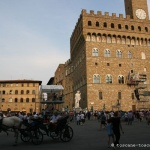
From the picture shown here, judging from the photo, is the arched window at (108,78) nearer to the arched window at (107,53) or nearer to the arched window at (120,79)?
the arched window at (120,79)

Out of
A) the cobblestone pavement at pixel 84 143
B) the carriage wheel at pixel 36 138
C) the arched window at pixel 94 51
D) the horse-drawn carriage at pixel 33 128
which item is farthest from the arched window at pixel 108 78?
the carriage wheel at pixel 36 138

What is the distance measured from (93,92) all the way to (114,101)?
3880 mm

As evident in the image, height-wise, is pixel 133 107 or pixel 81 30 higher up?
pixel 81 30

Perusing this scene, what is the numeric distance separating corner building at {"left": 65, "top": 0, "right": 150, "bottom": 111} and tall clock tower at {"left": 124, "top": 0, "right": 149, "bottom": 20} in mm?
187

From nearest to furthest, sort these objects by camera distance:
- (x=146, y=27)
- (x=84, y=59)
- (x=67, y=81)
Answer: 1. (x=84, y=59)
2. (x=146, y=27)
3. (x=67, y=81)

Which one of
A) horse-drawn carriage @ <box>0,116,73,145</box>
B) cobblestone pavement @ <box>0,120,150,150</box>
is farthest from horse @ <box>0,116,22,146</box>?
cobblestone pavement @ <box>0,120,150,150</box>

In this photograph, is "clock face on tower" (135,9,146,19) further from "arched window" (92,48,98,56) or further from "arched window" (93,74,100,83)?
"arched window" (93,74,100,83)

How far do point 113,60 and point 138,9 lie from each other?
11693mm

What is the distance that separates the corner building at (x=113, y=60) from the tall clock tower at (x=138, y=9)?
0.61 ft

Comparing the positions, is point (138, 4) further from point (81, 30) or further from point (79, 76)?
point (79, 76)

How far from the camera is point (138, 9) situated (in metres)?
41.4

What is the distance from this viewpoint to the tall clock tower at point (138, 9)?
134ft

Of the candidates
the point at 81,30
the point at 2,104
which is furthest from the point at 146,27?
the point at 2,104

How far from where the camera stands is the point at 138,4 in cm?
4131
